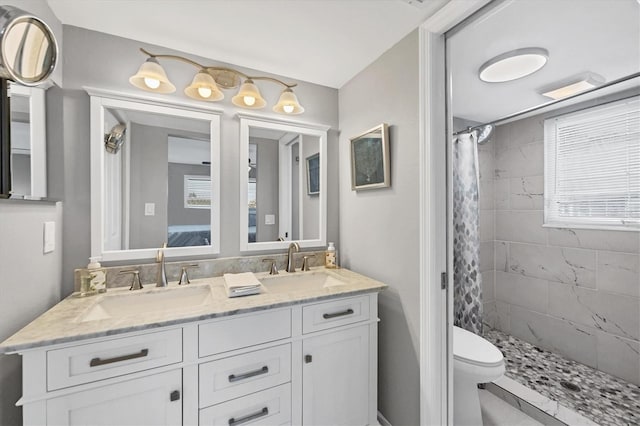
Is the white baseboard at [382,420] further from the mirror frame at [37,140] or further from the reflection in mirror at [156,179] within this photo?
the mirror frame at [37,140]

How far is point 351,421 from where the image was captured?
1403mm

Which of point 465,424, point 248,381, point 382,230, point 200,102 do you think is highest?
point 200,102

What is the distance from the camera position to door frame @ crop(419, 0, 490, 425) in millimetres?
1315

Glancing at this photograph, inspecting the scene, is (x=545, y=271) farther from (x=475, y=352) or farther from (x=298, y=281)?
(x=298, y=281)

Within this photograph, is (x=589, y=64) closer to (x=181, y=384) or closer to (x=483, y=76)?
(x=483, y=76)

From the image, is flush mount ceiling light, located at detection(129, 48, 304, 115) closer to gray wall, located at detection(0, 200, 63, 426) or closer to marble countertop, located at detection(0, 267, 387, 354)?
gray wall, located at detection(0, 200, 63, 426)

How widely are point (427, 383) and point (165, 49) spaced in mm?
2324

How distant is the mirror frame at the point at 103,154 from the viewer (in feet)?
4.68

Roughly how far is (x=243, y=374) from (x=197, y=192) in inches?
41.5

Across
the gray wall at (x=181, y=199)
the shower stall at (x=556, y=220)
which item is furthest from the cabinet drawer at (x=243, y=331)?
the shower stall at (x=556, y=220)

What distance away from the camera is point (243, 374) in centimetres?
118

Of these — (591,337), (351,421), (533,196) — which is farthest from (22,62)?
(591,337)

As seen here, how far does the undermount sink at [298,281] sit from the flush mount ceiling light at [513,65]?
1.62 m

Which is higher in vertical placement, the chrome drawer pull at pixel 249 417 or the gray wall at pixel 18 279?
the gray wall at pixel 18 279
